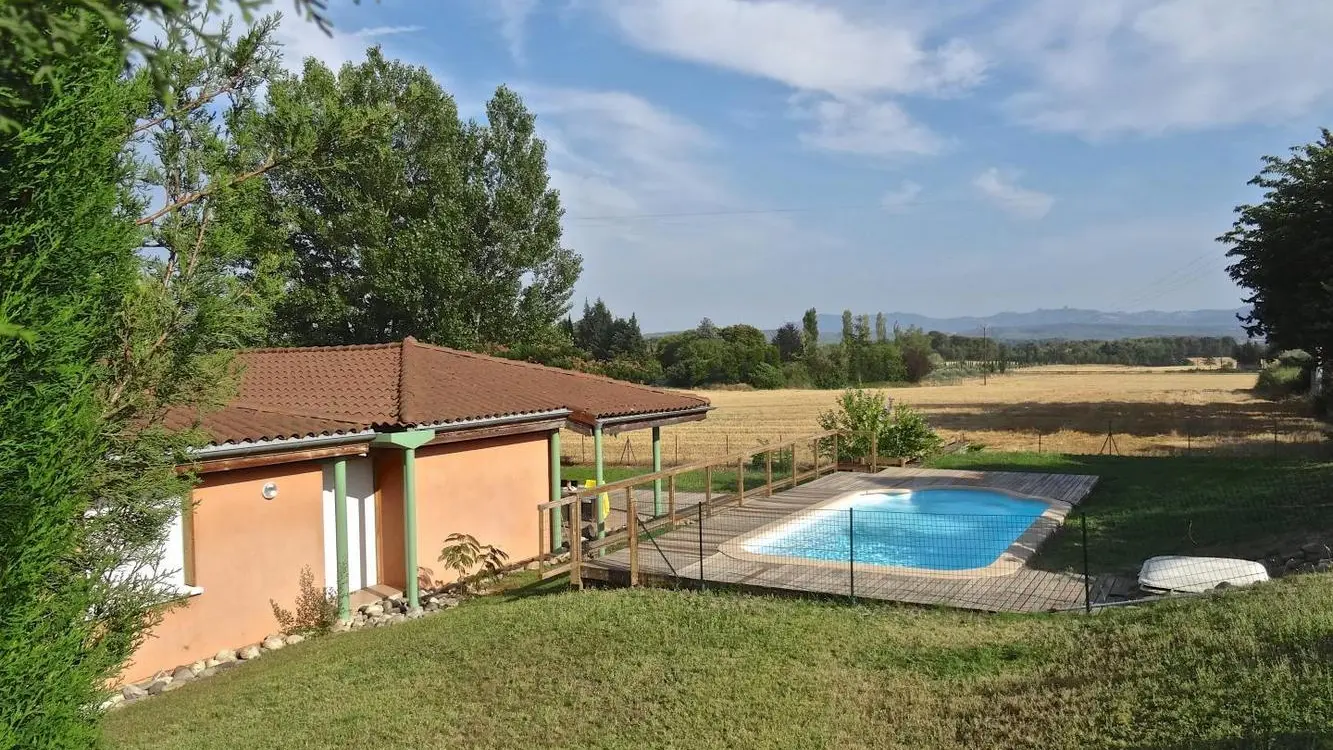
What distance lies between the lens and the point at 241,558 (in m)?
9.95

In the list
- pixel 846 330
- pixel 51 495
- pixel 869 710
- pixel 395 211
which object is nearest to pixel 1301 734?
pixel 869 710

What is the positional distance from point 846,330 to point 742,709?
301 ft

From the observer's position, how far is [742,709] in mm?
6129

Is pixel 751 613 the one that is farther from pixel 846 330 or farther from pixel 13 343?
pixel 846 330

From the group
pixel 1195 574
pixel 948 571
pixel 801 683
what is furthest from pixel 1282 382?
pixel 801 683

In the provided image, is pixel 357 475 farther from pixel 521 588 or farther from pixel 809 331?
pixel 809 331

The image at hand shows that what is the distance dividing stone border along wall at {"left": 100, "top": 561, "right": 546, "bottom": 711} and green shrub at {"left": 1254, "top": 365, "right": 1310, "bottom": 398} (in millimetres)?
45908

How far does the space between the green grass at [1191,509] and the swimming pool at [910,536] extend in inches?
25.8

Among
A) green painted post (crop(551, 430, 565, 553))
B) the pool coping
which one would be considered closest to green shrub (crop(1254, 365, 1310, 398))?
the pool coping

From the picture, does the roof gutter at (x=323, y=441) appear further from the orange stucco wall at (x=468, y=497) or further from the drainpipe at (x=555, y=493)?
the drainpipe at (x=555, y=493)

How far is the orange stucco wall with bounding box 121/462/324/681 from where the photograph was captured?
30.7 ft

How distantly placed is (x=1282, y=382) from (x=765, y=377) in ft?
126

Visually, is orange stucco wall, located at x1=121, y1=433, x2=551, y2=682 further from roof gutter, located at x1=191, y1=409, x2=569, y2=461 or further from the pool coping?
the pool coping

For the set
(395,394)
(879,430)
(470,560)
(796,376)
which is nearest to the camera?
(470,560)
